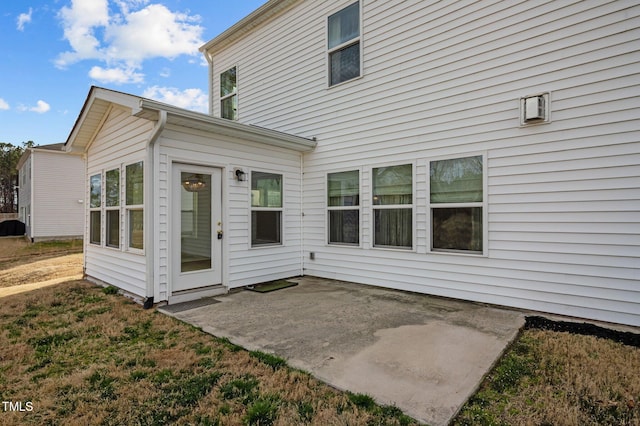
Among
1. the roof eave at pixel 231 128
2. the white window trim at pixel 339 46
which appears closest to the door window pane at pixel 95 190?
the roof eave at pixel 231 128

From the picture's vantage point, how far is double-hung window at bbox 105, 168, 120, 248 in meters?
5.63

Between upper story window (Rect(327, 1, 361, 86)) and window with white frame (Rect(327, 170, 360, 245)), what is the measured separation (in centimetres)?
191

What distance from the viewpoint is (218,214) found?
5.30 m

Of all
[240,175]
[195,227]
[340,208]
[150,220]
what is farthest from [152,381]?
[340,208]

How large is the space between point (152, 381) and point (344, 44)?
6094 millimetres

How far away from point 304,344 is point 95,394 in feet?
Result: 5.58

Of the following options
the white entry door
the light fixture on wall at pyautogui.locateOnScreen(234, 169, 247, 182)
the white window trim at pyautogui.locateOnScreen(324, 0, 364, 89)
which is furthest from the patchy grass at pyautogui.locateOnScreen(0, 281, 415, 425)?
the white window trim at pyautogui.locateOnScreen(324, 0, 364, 89)

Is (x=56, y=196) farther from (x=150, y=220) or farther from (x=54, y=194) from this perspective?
(x=150, y=220)

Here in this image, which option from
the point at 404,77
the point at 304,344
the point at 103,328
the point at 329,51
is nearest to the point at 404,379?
the point at 304,344

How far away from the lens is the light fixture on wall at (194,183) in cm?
498

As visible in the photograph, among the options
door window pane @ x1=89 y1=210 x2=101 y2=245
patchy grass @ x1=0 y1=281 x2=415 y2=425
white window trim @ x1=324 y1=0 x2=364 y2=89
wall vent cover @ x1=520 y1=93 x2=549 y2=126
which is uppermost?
white window trim @ x1=324 y1=0 x2=364 y2=89

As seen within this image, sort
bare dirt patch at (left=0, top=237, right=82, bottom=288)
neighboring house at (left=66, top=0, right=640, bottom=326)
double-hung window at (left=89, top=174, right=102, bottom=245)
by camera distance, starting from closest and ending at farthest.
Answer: neighboring house at (left=66, top=0, right=640, bottom=326) < double-hung window at (left=89, top=174, right=102, bottom=245) < bare dirt patch at (left=0, top=237, right=82, bottom=288)

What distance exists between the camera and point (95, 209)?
652 cm

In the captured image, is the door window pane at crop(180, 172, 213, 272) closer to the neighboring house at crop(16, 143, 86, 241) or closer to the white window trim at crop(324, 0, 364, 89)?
the white window trim at crop(324, 0, 364, 89)
